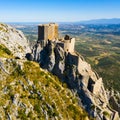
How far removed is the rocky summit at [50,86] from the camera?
255ft

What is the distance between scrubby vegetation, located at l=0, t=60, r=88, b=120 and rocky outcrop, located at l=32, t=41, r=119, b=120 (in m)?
3.41

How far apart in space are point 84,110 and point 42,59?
2555 cm

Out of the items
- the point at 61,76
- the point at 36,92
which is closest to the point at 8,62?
the point at 36,92

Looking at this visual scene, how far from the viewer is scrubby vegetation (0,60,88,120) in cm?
7669

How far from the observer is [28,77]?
82688 millimetres

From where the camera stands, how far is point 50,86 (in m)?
83.1

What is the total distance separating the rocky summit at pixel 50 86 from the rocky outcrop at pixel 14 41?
→ 472 cm

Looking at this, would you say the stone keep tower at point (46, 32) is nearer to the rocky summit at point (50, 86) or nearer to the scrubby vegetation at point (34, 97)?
the rocky summit at point (50, 86)

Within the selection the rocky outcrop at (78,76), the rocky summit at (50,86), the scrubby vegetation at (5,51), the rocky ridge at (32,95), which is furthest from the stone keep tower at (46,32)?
the rocky ridge at (32,95)

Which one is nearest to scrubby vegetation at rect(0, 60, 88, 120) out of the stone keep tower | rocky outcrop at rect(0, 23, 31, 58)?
the stone keep tower

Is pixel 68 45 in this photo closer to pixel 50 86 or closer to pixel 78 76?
pixel 78 76

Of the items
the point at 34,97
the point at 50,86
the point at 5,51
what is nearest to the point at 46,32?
the point at 5,51

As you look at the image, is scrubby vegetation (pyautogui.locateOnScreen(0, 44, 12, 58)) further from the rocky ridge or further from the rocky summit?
the rocky ridge

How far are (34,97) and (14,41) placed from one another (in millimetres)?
39402
